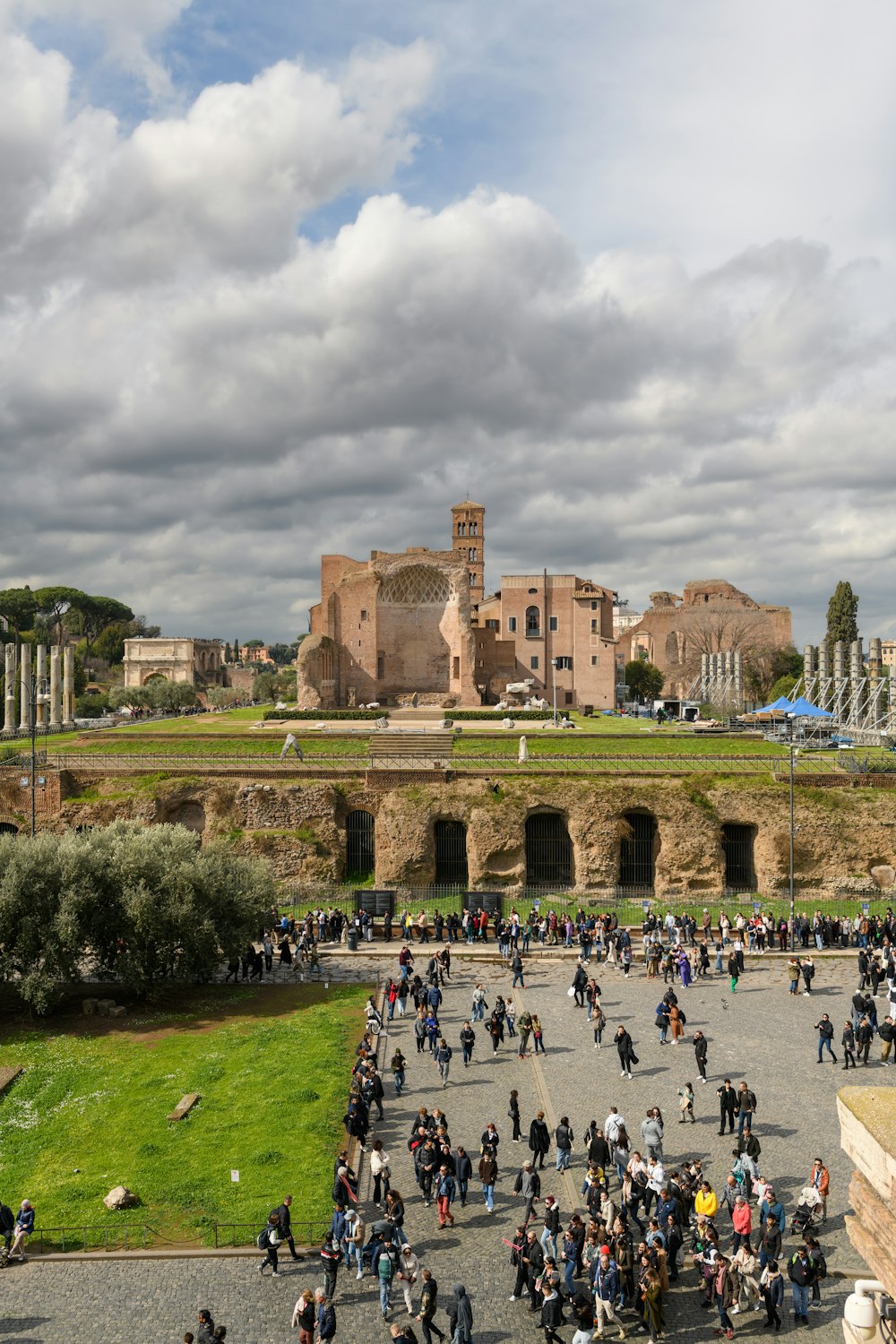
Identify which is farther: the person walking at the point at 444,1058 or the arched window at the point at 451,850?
the arched window at the point at 451,850

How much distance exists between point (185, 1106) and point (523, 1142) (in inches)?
227

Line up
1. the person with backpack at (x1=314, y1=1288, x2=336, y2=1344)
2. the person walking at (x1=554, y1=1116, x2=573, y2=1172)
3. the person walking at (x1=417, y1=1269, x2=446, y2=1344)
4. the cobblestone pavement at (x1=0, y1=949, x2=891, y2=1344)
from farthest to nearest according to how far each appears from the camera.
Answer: the person walking at (x1=554, y1=1116, x2=573, y2=1172) → the cobblestone pavement at (x1=0, y1=949, x2=891, y2=1344) → the person walking at (x1=417, y1=1269, x2=446, y2=1344) → the person with backpack at (x1=314, y1=1288, x2=336, y2=1344)

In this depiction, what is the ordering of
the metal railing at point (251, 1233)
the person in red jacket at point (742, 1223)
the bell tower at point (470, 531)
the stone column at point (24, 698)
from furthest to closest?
the bell tower at point (470, 531) → the stone column at point (24, 698) → the metal railing at point (251, 1233) → the person in red jacket at point (742, 1223)

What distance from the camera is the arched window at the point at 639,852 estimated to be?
32938mm

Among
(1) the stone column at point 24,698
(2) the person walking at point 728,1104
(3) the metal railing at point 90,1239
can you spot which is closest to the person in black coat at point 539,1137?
(2) the person walking at point 728,1104

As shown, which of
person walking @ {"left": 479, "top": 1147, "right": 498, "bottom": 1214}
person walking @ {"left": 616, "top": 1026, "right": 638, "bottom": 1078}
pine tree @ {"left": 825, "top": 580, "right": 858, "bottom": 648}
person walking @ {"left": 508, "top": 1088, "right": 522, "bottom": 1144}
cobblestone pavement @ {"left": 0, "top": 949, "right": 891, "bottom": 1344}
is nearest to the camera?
cobblestone pavement @ {"left": 0, "top": 949, "right": 891, "bottom": 1344}

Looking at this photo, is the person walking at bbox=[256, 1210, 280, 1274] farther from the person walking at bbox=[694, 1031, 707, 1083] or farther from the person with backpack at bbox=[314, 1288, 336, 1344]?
the person walking at bbox=[694, 1031, 707, 1083]

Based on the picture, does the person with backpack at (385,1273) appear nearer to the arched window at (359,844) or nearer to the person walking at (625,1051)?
the person walking at (625,1051)

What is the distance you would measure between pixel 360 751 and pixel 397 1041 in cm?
2029

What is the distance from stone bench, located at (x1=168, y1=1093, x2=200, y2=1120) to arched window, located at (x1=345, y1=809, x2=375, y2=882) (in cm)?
1710

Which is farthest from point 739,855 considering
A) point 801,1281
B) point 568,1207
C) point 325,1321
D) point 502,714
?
point 325,1321

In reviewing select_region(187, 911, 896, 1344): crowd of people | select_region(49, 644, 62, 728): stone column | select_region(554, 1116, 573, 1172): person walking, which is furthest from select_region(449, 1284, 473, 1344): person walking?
→ select_region(49, 644, 62, 728): stone column

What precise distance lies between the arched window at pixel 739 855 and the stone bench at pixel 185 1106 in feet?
70.9

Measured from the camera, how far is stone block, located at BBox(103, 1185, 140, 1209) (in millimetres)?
13023
